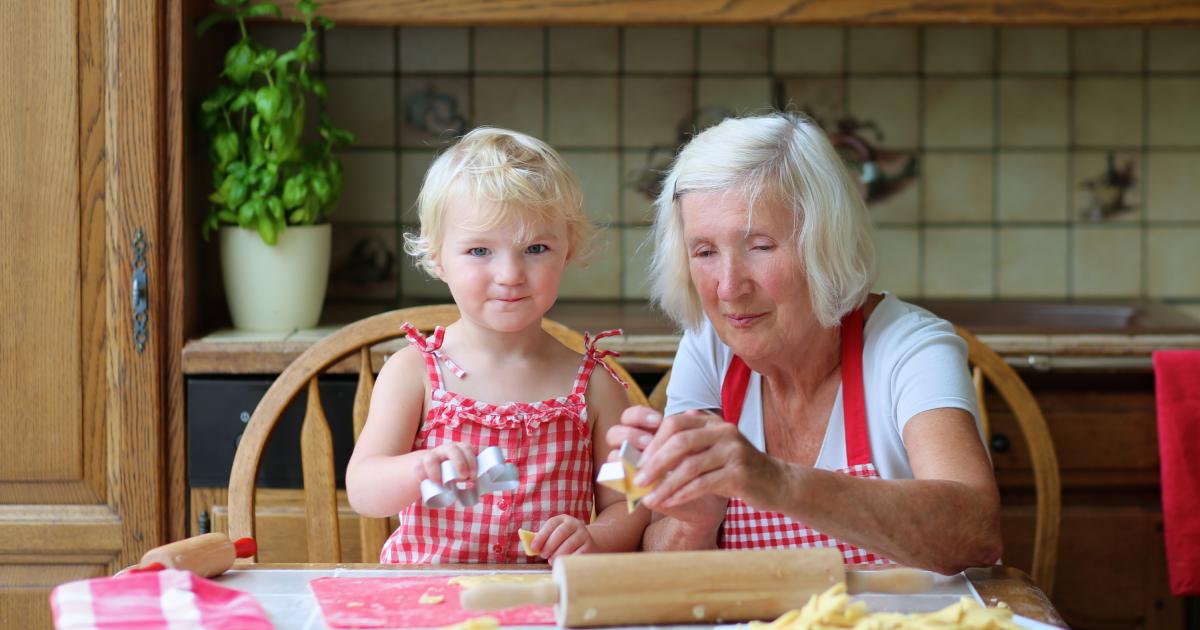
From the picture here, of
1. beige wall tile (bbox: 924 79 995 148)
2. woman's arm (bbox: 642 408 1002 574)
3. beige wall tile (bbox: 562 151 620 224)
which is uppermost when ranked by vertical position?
beige wall tile (bbox: 924 79 995 148)

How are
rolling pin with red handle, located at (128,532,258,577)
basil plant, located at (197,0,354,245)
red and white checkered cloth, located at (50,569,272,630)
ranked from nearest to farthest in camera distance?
red and white checkered cloth, located at (50,569,272,630) → rolling pin with red handle, located at (128,532,258,577) → basil plant, located at (197,0,354,245)

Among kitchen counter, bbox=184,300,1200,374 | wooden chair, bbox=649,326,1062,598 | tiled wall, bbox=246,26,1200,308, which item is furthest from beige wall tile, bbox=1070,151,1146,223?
wooden chair, bbox=649,326,1062,598

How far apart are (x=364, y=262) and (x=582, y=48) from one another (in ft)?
1.91

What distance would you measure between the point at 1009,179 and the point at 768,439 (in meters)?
1.25

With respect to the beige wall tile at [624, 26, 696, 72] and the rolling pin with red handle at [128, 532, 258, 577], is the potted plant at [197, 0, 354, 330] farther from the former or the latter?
the rolling pin with red handle at [128, 532, 258, 577]

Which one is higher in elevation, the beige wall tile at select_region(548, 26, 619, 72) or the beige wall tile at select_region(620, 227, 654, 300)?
the beige wall tile at select_region(548, 26, 619, 72)

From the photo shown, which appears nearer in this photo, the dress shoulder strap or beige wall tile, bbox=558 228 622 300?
the dress shoulder strap

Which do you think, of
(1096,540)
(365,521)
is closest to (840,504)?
(365,521)

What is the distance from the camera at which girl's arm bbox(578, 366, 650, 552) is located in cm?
130

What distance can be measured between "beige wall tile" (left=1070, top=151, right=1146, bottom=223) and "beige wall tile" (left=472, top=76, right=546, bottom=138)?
1.02 meters

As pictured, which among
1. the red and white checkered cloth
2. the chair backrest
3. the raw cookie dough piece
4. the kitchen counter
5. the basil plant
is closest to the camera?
the red and white checkered cloth

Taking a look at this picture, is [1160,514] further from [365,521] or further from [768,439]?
[365,521]

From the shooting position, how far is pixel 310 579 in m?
1.14

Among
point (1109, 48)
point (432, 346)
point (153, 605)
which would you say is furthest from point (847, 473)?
point (1109, 48)
